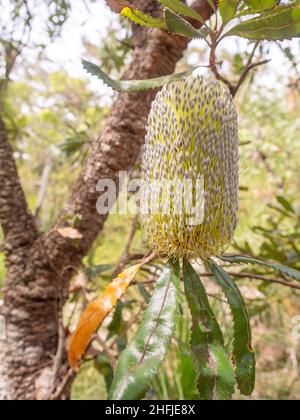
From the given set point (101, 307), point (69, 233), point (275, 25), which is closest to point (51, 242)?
point (69, 233)

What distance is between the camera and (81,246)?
1.08 meters

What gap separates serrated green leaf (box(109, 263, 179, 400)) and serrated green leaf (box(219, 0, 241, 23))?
1.19 ft

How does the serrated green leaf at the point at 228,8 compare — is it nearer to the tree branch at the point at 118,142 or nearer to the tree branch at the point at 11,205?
the tree branch at the point at 118,142

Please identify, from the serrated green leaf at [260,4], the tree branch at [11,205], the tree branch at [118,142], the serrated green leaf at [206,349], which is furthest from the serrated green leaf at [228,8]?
the tree branch at [11,205]

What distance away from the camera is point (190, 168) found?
0.53 m

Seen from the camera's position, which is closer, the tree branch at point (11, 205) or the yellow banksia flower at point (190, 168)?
the yellow banksia flower at point (190, 168)

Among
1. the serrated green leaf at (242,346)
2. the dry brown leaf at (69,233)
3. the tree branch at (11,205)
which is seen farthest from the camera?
the tree branch at (11,205)

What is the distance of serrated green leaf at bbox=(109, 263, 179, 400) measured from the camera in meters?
0.42

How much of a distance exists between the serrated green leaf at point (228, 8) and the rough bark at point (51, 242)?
0.49 m

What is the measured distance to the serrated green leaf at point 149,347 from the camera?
1.37 feet

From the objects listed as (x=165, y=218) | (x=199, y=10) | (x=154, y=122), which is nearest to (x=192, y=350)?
(x=165, y=218)

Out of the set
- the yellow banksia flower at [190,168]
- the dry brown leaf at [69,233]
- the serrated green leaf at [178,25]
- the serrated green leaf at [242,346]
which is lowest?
the serrated green leaf at [242,346]

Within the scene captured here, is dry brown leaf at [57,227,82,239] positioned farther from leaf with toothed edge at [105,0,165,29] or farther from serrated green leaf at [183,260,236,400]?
leaf with toothed edge at [105,0,165,29]

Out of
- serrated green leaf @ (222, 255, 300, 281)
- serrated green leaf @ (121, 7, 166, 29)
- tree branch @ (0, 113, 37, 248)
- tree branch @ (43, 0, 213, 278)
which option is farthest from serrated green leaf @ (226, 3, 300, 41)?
tree branch @ (0, 113, 37, 248)
